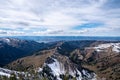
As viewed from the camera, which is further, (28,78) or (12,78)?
(28,78)

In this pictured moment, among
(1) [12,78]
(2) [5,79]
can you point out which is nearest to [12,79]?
(1) [12,78]

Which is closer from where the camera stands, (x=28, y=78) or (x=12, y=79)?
(x=12, y=79)

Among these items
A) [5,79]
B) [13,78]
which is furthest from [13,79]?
[5,79]

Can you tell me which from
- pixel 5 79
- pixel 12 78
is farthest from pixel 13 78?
pixel 5 79

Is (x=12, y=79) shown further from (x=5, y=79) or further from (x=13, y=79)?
(x=5, y=79)

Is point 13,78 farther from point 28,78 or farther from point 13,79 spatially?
point 28,78

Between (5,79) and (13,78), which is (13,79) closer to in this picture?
(13,78)
